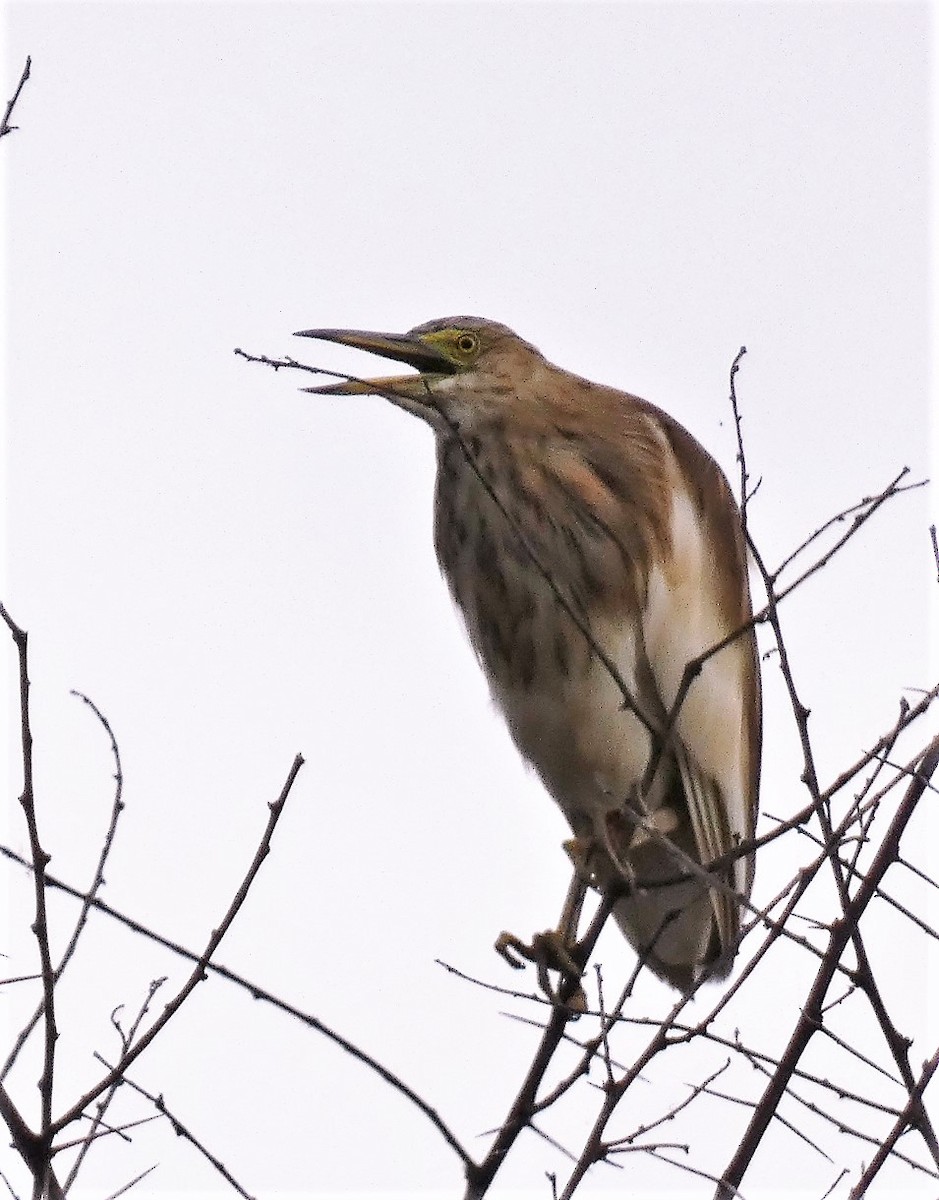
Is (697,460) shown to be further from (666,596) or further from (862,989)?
(862,989)

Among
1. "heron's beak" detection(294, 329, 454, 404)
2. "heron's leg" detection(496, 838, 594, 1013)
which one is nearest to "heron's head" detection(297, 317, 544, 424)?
"heron's beak" detection(294, 329, 454, 404)

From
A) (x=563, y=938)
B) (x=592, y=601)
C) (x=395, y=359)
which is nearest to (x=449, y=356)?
(x=395, y=359)

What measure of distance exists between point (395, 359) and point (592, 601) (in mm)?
805

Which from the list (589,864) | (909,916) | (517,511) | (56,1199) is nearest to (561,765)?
(589,864)

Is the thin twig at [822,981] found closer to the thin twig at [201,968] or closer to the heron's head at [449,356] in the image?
the thin twig at [201,968]

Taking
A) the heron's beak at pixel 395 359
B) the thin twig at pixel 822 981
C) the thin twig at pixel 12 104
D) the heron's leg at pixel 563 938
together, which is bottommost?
the thin twig at pixel 822 981

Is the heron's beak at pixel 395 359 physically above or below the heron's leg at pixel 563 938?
above

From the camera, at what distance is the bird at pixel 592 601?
3809 millimetres

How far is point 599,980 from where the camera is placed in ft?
9.32

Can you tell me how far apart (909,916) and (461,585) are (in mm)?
1635

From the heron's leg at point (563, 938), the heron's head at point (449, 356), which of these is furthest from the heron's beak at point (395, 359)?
the heron's leg at point (563, 938)

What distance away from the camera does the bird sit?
381 cm

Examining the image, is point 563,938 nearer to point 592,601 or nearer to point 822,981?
point 592,601

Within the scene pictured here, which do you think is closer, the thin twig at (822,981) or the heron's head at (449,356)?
the thin twig at (822,981)
